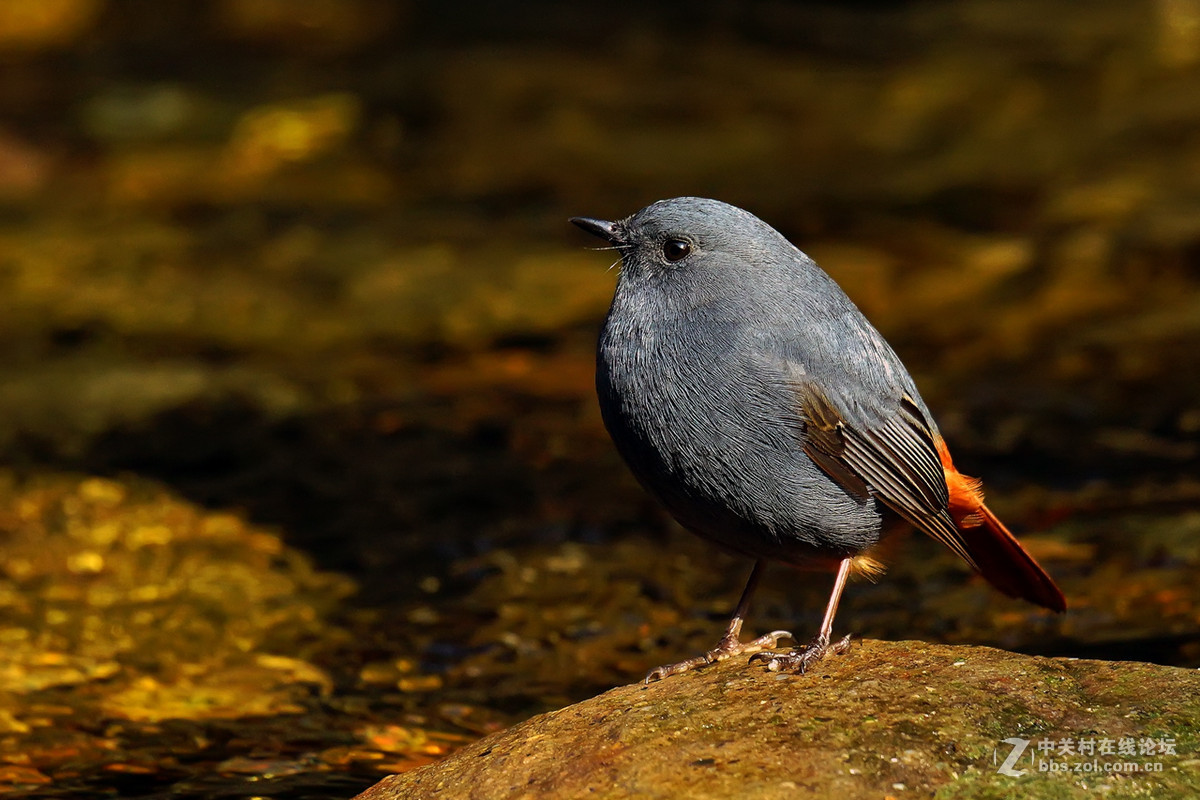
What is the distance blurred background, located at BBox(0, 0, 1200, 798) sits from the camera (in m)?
5.87

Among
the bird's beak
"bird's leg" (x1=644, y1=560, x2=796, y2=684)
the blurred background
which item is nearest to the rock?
"bird's leg" (x1=644, y1=560, x2=796, y2=684)

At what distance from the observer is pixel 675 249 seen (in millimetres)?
4926

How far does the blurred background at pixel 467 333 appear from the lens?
19.2 ft

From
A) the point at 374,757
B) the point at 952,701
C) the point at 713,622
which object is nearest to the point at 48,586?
the point at 374,757

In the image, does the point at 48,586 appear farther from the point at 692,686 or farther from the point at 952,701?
the point at 952,701

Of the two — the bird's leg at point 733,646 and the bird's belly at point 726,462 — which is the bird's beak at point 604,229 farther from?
the bird's leg at point 733,646

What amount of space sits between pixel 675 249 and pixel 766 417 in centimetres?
75

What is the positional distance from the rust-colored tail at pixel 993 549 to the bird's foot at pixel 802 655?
779mm

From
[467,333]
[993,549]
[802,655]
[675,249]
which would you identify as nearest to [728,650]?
[802,655]

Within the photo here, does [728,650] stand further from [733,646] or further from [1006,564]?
[1006,564]

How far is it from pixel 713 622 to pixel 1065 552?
1.71 metres

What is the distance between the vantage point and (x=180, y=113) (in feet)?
45.5

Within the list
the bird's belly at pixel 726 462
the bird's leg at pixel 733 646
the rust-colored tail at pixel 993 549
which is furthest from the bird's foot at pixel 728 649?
the rust-colored tail at pixel 993 549

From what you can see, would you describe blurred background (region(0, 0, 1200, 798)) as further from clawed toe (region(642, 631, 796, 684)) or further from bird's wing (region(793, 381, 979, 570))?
bird's wing (region(793, 381, 979, 570))
